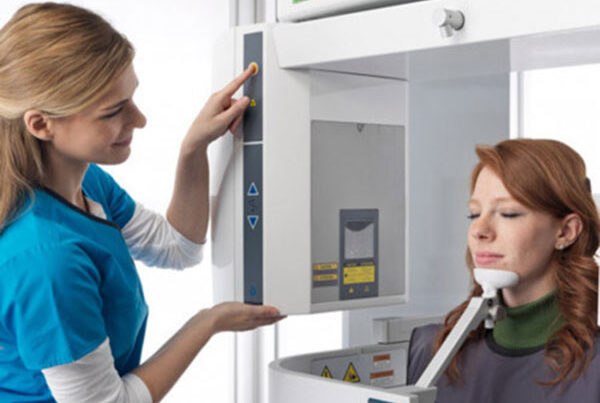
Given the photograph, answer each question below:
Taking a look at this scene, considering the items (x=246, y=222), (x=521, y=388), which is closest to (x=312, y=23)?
(x=246, y=222)

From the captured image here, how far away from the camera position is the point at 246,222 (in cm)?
167

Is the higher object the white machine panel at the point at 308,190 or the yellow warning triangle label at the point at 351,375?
the white machine panel at the point at 308,190

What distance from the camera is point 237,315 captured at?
1.62m

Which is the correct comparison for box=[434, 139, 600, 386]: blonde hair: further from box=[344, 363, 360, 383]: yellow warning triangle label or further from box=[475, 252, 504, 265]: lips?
box=[344, 363, 360, 383]: yellow warning triangle label

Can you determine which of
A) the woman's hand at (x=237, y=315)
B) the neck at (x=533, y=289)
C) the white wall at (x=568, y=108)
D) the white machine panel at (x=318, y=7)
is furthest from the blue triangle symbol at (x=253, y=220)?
the white wall at (x=568, y=108)

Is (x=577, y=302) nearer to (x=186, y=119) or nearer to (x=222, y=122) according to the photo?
(x=222, y=122)

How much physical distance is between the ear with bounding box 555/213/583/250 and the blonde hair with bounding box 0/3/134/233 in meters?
0.87

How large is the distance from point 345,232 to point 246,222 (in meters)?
0.22

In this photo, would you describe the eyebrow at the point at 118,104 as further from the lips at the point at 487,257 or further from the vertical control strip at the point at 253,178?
the lips at the point at 487,257

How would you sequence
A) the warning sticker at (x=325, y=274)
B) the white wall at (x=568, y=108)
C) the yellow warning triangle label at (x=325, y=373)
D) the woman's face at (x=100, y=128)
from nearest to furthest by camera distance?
the woman's face at (x=100, y=128) → the warning sticker at (x=325, y=274) → the yellow warning triangle label at (x=325, y=373) → the white wall at (x=568, y=108)

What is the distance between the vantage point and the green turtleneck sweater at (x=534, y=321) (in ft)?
5.29

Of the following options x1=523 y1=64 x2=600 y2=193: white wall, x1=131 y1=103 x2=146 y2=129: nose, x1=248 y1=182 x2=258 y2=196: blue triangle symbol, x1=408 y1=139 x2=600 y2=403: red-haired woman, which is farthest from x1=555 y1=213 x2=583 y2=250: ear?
x1=523 y1=64 x2=600 y2=193: white wall

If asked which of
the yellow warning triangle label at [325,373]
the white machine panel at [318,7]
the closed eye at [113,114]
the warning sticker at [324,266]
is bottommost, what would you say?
the yellow warning triangle label at [325,373]

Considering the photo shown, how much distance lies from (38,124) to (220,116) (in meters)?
0.36
